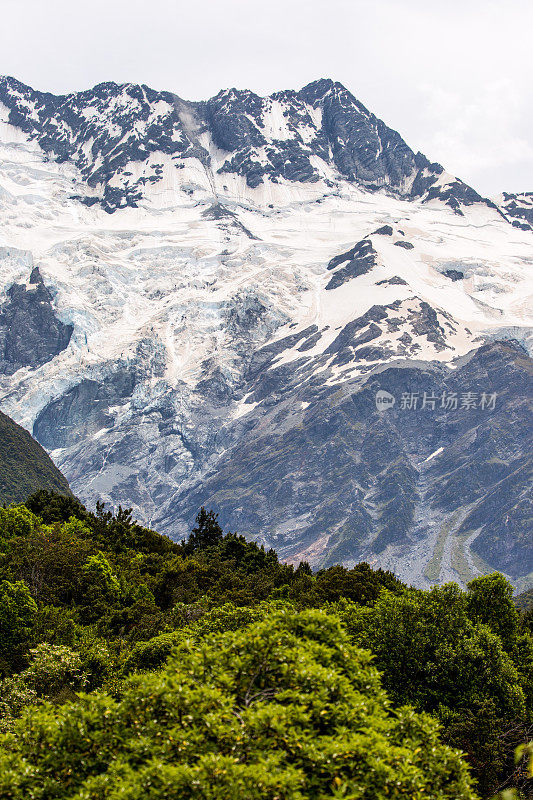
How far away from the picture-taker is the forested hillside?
20.0 metres

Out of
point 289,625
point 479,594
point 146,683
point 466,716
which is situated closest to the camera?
point 146,683

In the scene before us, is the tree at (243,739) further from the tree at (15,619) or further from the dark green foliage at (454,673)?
the tree at (15,619)

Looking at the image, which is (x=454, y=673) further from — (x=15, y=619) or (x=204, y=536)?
(x=204, y=536)

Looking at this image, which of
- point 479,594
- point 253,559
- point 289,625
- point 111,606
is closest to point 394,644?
point 479,594

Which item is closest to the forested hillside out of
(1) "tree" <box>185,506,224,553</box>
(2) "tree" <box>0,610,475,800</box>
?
(2) "tree" <box>0,610,475,800</box>

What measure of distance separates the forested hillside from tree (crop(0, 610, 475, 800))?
2.0 inches

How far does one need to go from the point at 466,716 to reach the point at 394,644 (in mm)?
4967

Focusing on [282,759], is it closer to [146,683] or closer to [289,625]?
[146,683]

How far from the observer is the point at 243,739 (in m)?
20.2

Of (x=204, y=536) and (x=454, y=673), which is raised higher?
(x=454, y=673)

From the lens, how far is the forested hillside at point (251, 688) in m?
20.0

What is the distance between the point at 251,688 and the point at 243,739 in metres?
3.21

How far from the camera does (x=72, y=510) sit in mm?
110750

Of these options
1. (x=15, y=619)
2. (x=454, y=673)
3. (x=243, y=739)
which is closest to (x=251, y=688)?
(x=243, y=739)
